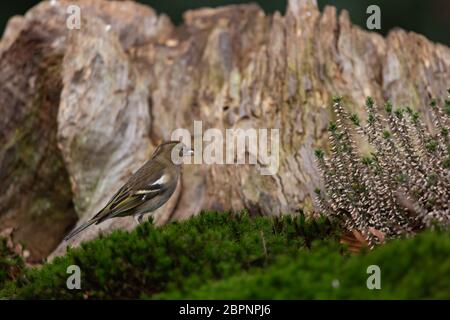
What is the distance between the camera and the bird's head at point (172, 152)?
27.1 ft

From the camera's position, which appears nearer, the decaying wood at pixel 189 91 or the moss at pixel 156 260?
the moss at pixel 156 260

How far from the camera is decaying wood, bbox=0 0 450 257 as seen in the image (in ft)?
29.9

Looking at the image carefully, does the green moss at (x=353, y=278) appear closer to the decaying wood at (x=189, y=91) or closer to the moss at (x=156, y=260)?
the moss at (x=156, y=260)

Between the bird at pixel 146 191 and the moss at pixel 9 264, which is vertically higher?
the bird at pixel 146 191

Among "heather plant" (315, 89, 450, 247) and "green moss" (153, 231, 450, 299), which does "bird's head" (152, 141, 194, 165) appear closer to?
"heather plant" (315, 89, 450, 247)

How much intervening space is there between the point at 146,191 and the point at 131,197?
0.56 ft

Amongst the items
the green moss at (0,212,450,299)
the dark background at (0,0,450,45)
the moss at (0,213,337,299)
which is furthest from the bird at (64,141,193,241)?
the dark background at (0,0,450,45)

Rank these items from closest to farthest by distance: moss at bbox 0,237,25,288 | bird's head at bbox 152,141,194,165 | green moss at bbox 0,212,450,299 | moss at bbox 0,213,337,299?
1. green moss at bbox 0,212,450,299
2. moss at bbox 0,213,337,299
3. moss at bbox 0,237,25,288
4. bird's head at bbox 152,141,194,165

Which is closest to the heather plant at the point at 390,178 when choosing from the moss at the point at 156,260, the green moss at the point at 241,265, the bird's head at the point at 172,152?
the green moss at the point at 241,265

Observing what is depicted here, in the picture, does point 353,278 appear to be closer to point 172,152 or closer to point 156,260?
point 156,260

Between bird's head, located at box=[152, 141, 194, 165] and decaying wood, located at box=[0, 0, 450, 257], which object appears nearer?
bird's head, located at box=[152, 141, 194, 165]

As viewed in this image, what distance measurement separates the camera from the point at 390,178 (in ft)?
20.6

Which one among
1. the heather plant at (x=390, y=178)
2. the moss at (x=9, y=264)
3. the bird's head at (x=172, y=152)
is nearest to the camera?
the heather plant at (x=390, y=178)
